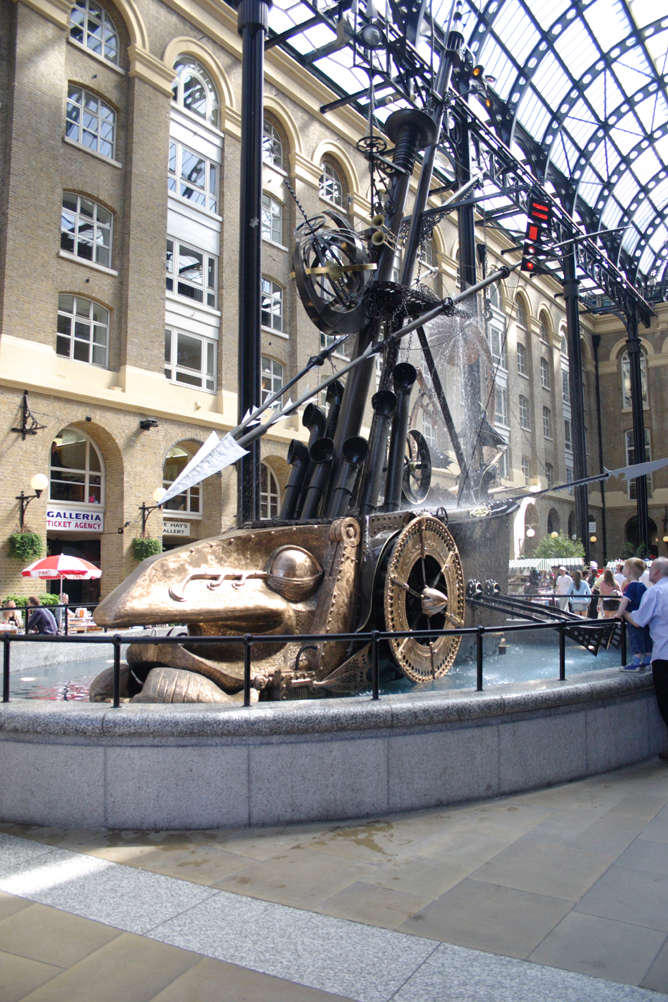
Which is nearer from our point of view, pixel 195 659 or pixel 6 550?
pixel 195 659

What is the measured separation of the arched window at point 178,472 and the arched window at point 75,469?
89.7 inches

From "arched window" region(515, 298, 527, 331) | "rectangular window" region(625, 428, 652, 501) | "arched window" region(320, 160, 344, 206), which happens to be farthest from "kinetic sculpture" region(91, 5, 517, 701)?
"rectangular window" region(625, 428, 652, 501)

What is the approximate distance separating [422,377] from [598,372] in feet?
164

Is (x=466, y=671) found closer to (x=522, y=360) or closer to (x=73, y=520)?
(x=73, y=520)

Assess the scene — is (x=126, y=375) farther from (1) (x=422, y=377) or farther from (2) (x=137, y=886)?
(2) (x=137, y=886)

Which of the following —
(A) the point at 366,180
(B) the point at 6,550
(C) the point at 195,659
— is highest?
(A) the point at 366,180

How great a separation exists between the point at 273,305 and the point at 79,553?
1160cm

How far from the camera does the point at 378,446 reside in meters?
8.77

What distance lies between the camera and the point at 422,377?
10.2 metres

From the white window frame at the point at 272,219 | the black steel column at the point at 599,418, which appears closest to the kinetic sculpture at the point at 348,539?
the white window frame at the point at 272,219

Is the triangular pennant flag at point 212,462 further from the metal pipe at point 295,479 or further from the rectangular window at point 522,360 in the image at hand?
the rectangular window at point 522,360

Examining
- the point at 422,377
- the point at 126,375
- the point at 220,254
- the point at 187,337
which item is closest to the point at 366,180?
the point at 220,254

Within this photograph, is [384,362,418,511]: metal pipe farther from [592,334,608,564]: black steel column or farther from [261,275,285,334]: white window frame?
[592,334,608,564]: black steel column

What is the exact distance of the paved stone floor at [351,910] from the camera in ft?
9.96
